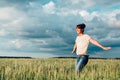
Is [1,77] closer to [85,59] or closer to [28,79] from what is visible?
[28,79]

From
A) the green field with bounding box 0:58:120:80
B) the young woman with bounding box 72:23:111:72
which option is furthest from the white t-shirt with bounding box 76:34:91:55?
the green field with bounding box 0:58:120:80

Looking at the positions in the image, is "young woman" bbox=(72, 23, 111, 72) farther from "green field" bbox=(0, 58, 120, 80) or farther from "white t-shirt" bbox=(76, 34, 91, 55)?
"green field" bbox=(0, 58, 120, 80)

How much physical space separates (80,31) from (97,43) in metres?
0.69

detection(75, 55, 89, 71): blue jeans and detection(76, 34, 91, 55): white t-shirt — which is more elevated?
detection(76, 34, 91, 55): white t-shirt

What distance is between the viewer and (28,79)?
Answer: 7.43m

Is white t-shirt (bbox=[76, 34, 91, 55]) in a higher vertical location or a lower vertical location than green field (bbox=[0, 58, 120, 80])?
higher

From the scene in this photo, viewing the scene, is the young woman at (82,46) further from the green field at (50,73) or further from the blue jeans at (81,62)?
the green field at (50,73)

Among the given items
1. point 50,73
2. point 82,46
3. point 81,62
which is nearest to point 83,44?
point 82,46

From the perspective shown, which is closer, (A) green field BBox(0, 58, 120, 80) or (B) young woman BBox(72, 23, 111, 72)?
(A) green field BBox(0, 58, 120, 80)

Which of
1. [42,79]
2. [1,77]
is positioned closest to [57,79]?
[42,79]

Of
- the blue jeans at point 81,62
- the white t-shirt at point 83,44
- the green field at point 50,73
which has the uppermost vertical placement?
the white t-shirt at point 83,44

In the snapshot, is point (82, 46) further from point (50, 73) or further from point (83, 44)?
point (50, 73)

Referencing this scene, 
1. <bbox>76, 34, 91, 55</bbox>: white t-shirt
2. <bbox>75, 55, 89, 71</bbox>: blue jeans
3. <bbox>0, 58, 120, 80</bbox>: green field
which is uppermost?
<bbox>76, 34, 91, 55</bbox>: white t-shirt

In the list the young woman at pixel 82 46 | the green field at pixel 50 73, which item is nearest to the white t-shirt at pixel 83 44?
the young woman at pixel 82 46
